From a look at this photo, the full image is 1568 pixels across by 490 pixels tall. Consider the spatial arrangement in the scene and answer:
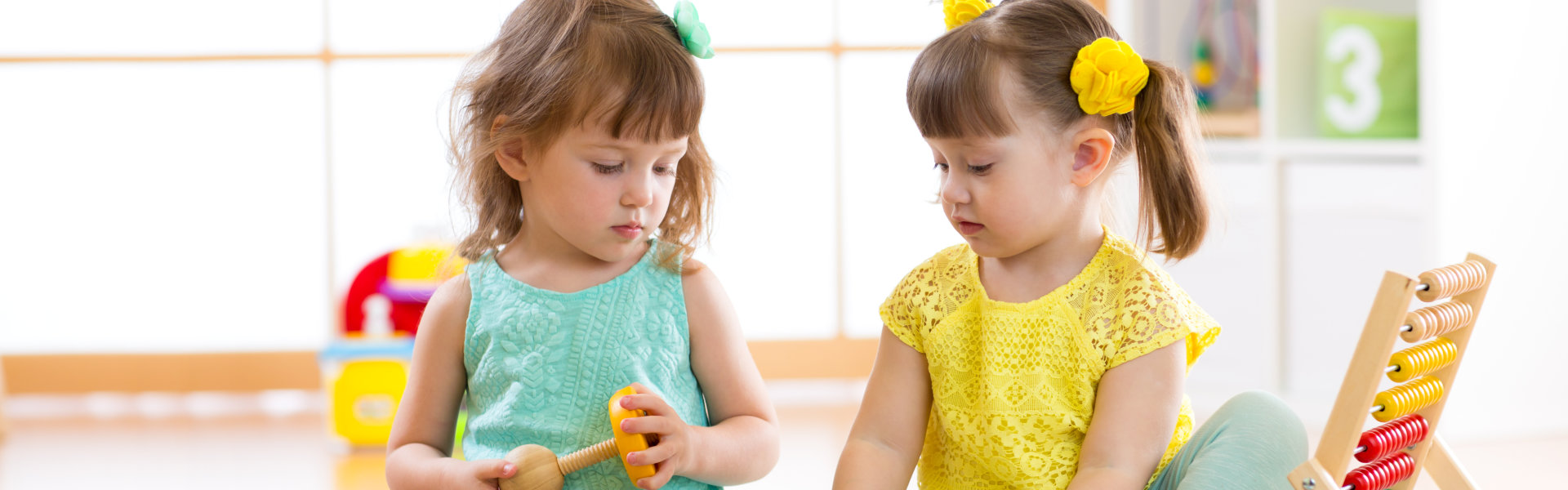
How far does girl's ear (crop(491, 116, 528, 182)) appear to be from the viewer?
1.09 meters

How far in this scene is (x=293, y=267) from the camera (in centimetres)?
283

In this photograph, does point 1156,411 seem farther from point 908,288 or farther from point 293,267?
point 293,267

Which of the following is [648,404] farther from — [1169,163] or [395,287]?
[395,287]

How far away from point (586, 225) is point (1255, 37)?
6.60ft

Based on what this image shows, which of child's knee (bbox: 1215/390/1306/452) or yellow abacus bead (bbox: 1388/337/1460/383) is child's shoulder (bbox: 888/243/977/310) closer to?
child's knee (bbox: 1215/390/1306/452)

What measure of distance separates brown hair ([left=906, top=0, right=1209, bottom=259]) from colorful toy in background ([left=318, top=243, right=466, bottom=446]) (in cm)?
142

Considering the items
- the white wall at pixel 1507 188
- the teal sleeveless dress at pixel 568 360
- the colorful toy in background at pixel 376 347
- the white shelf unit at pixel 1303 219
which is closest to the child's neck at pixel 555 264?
the teal sleeveless dress at pixel 568 360

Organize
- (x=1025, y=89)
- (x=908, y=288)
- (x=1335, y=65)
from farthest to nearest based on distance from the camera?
(x=1335, y=65), (x=908, y=288), (x=1025, y=89)

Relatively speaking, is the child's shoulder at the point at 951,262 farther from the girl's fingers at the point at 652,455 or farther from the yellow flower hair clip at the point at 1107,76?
the girl's fingers at the point at 652,455

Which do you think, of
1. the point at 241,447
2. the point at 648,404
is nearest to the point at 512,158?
the point at 648,404

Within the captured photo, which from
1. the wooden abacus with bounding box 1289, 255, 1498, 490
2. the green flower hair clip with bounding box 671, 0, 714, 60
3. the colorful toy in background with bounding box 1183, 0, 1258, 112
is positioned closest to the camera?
the wooden abacus with bounding box 1289, 255, 1498, 490

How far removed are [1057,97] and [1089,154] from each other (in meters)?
0.06

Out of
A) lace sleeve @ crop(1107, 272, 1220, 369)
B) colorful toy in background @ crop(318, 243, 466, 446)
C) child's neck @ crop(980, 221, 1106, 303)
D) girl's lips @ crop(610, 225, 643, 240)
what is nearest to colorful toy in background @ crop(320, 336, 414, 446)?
colorful toy in background @ crop(318, 243, 466, 446)

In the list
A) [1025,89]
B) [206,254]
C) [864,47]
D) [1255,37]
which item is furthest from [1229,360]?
[206,254]
